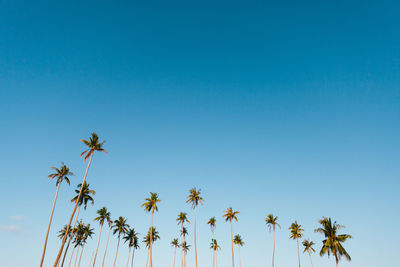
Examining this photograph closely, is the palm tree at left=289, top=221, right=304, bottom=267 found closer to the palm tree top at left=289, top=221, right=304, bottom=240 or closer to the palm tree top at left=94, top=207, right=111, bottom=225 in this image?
the palm tree top at left=289, top=221, right=304, bottom=240

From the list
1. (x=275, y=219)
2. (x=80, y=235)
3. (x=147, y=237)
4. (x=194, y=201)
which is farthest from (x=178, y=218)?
(x=80, y=235)

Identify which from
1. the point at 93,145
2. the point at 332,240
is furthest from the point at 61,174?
the point at 332,240

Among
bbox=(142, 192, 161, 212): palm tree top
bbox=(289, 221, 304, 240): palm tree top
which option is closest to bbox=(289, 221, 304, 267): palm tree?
bbox=(289, 221, 304, 240): palm tree top

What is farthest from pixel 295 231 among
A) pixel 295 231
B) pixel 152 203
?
pixel 152 203

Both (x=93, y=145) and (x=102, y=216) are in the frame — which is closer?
(x=93, y=145)

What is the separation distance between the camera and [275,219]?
68.6 metres

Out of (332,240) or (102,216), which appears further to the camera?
(102,216)

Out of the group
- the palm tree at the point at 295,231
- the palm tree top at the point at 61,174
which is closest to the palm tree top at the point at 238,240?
the palm tree at the point at 295,231

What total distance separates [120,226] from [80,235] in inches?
704

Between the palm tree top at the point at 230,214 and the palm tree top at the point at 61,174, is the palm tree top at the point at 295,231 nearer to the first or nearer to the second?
the palm tree top at the point at 230,214

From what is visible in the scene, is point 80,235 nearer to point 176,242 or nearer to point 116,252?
point 116,252

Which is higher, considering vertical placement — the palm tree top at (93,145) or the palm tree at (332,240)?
the palm tree top at (93,145)

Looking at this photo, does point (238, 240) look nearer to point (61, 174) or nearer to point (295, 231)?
point (295, 231)

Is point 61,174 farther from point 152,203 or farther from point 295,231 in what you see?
point 295,231
